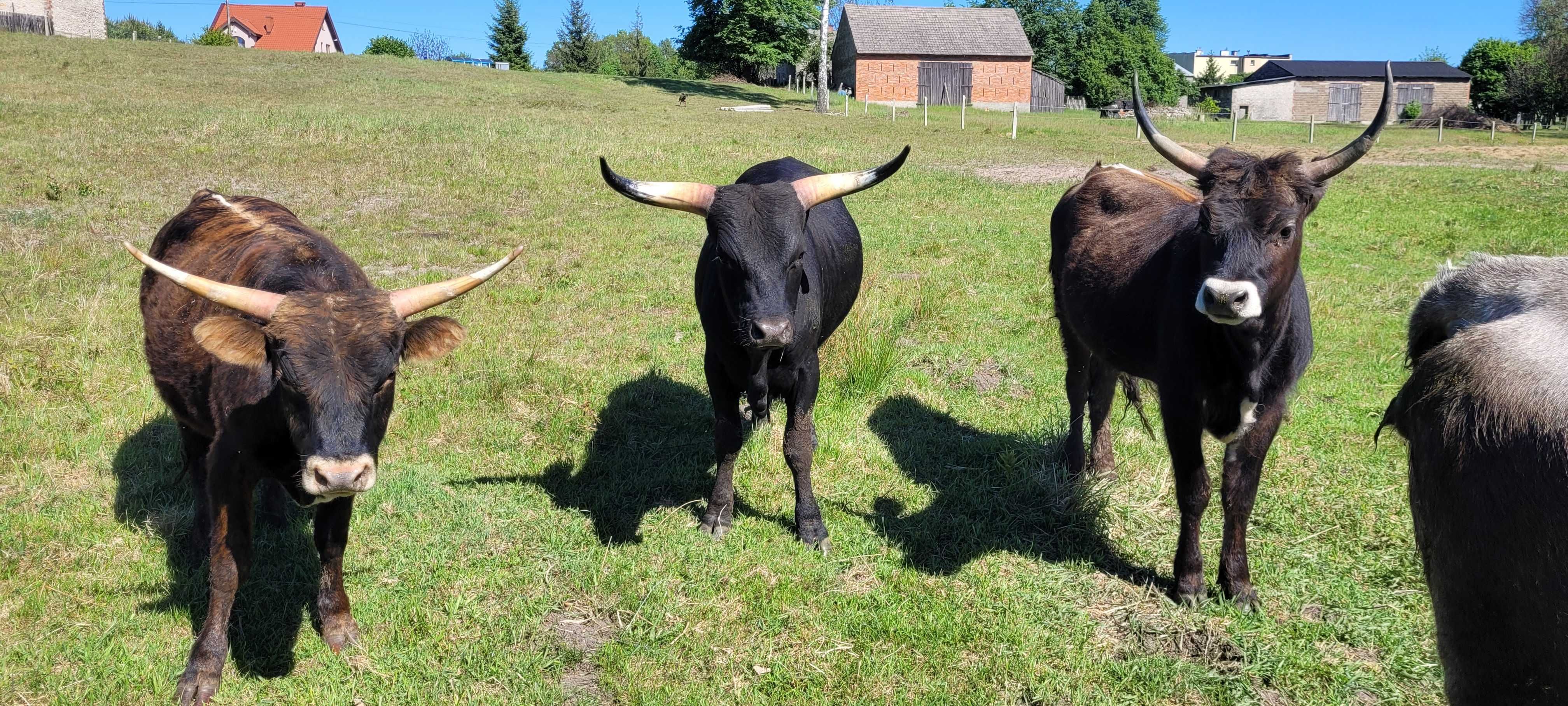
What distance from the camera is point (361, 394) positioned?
11.4ft

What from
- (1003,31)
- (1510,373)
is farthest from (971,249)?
(1003,31)

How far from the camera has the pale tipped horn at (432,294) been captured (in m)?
3.83

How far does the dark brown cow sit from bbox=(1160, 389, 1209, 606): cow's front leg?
320 centimetres

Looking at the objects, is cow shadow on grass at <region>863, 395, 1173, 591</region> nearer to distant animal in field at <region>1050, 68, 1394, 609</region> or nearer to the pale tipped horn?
distant animal in field at <region>1050, 68, 1394, 609</region>

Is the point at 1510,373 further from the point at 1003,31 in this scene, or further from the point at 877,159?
the point at 1003,31

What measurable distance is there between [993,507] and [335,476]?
148 inches

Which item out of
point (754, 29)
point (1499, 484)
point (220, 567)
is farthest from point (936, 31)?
point (1499, 484)

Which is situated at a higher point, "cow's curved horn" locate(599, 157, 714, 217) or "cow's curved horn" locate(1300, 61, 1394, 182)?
"cow's curved horn" locate(1300, 61, 1394, 182)

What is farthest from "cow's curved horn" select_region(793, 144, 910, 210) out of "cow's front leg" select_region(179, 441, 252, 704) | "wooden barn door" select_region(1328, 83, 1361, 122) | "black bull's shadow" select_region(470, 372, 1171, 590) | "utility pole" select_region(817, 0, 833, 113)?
"wooden barn door" select_region(1328, 83, 1361, 122)

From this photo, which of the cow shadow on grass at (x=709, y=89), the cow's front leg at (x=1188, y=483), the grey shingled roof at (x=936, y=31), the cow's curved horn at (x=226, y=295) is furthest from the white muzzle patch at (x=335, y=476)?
the grey shingled roof at (x=936, y=31)

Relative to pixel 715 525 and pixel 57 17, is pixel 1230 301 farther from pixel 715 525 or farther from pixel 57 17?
pixel 57 17

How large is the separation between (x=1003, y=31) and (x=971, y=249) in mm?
47712

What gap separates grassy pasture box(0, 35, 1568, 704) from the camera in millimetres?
4086

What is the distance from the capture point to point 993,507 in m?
5.65
